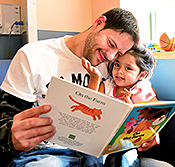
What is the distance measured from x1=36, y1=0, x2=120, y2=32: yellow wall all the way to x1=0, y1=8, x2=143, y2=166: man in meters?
1.10

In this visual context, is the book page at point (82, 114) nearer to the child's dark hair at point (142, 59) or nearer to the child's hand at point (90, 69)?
the child's hand at point (90, 69)

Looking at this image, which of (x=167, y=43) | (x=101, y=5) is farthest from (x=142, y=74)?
(x=101, y=5)

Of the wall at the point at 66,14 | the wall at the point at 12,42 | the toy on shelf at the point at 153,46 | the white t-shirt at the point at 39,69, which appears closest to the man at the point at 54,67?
the white t-shirt at the point at 39,69

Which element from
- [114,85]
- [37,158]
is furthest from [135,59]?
[37,158]

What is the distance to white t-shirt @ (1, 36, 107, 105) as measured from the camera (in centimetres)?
94

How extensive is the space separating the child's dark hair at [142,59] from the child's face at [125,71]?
0.03 metres

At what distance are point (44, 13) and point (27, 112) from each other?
70.9 inches

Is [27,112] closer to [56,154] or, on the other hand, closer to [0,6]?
[56,154]

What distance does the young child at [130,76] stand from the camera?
4.14 feet

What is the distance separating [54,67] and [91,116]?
0.49 metres

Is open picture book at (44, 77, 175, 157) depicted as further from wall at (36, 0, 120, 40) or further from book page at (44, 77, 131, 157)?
wall at (36, 0, 120, 40)

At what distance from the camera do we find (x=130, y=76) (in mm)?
1260

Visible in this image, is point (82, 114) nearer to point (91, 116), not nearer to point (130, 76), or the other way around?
point (91, 116)

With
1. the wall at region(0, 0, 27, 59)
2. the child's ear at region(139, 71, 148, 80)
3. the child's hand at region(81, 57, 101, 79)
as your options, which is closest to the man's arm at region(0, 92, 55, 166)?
the child's hand at region(81, 57, 101, 79)
